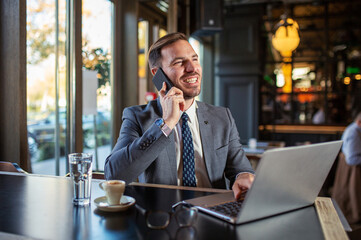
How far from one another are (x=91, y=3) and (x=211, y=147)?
2198 mm

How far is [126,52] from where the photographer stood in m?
3.73

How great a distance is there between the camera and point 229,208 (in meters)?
1.07

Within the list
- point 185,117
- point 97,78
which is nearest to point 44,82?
point 97,78

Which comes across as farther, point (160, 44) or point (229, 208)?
point (160, 44)

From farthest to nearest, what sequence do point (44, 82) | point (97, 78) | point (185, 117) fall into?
point (97, 78)
point (44, 82)
point (185, 117)

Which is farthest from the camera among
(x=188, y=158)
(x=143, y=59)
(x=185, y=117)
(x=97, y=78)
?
(x=143, y=59)

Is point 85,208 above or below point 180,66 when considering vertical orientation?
below

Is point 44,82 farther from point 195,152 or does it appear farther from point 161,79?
point 195,152

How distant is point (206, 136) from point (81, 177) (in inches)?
31.1

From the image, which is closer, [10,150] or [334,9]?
[10,150]

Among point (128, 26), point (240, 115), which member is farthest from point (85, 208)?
point (240, 115)

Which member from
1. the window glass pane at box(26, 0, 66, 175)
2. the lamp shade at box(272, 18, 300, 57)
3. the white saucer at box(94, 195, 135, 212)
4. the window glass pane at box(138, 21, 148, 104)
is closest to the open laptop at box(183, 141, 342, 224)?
the white saucer at box(94, 195, 135, 212)

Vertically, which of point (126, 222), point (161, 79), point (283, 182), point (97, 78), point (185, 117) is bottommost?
point (126, 222)

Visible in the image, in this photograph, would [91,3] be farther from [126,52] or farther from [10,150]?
[10,150]
